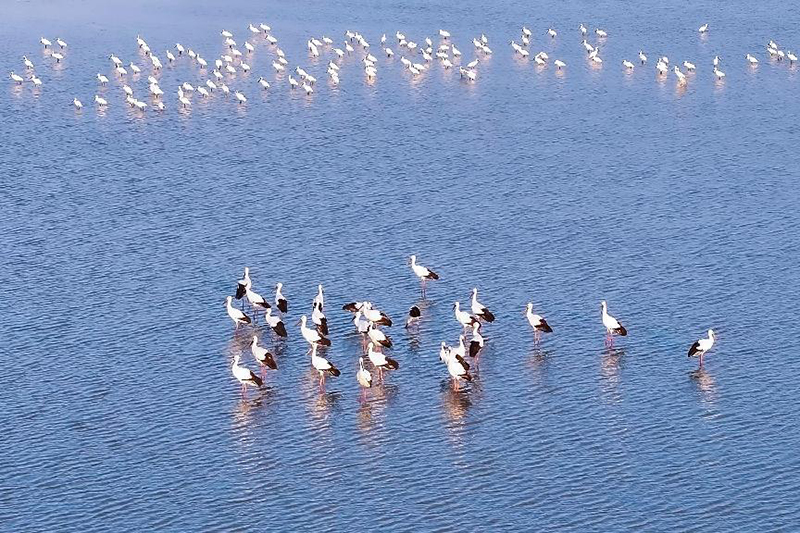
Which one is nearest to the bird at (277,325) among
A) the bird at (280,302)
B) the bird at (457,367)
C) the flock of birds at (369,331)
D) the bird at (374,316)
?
the flock of birds at (369,331)

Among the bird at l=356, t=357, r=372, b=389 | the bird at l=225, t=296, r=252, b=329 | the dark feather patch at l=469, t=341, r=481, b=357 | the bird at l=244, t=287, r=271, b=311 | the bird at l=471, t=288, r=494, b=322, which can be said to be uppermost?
the bird at l=244, t=287, r=271, b=311

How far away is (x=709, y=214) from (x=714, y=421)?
1085 inches

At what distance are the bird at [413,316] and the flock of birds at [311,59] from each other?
4819 centimetres

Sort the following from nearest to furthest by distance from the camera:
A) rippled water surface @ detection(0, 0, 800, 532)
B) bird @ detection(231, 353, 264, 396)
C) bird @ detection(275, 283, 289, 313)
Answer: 1. rippled water surface @ detection(0, 0, 800, 532)
2. bird @ detection(231, 353, 264, 396)
3. bird @ detection(275, 283, 289, 313)

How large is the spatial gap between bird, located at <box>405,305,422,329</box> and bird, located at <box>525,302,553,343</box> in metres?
4.82

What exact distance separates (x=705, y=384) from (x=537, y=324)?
7672mm

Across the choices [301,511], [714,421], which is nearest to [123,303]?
[301,511]

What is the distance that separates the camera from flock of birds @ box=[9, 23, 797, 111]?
117562 mm

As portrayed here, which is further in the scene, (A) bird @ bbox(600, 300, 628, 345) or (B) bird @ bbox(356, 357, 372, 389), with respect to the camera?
(A) bird @ bbox(600, 300, 628, 345)

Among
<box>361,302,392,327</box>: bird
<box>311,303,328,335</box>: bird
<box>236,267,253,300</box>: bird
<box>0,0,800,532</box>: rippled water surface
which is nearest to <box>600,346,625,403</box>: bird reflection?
<box>0,0,800,532</box>: rippled water surface

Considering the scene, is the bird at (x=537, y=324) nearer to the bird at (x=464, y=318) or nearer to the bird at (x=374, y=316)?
the bird at (x=464, y=318)

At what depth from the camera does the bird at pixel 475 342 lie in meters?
64.0

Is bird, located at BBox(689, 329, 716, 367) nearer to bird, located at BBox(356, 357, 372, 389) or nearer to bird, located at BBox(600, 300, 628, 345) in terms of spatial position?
bird, located at BBox(600, 300, 628, 345)

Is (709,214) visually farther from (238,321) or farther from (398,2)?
(398,2)
